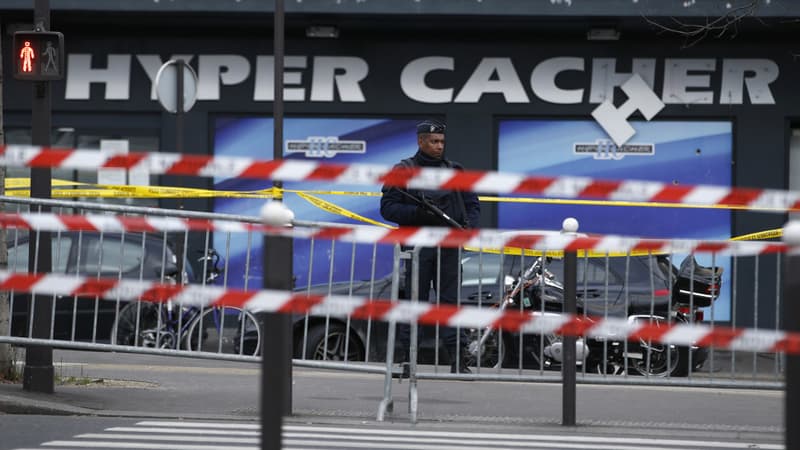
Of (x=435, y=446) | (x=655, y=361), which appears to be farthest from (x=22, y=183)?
(x=435, y=446)

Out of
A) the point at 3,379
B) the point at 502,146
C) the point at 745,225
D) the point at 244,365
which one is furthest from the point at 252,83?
the point at 3,379

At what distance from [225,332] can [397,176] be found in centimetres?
421

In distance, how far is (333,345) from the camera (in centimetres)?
938

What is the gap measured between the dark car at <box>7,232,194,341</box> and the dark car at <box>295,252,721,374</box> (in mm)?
1322

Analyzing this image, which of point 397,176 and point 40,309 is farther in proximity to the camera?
point 40,309

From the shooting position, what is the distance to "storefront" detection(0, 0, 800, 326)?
18.9m

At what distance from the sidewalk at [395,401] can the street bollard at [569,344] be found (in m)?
0.18

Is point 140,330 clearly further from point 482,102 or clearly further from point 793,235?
point 482,102

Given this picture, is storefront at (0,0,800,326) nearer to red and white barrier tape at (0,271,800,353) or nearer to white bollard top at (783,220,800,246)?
red and white barrier tape at (0,271,800,353)

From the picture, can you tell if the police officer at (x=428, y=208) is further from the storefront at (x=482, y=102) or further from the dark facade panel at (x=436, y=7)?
the storefront at (x=482, y=102)

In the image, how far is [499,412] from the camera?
878 centimetres

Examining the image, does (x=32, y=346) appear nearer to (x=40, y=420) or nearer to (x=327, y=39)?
(x=40, y=420)

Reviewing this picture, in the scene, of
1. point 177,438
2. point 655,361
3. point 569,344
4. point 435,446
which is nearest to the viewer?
point 435,446

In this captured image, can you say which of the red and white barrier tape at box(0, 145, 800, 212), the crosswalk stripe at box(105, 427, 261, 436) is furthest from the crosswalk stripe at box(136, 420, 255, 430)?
the red and white barrier tape at box(0, 145, 800, 212)
